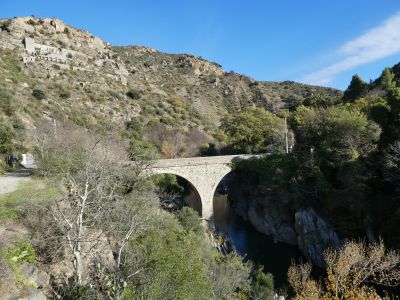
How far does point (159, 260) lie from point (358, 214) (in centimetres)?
1472

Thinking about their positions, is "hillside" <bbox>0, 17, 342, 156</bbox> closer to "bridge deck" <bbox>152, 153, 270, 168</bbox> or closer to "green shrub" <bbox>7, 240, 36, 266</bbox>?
"bridge deck" <bbox>152, 153, 270, 168</bbox>

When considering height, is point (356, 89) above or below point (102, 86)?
below

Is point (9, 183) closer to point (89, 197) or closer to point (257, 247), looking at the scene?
point (89, 197)

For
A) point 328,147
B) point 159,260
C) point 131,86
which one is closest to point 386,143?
point 328,147

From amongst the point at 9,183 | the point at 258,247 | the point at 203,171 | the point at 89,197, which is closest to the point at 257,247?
the point at 258,247

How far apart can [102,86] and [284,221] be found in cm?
3450

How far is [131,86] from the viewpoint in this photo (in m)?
54.6

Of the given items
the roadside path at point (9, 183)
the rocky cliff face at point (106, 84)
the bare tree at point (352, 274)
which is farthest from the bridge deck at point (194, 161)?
the rocky cliff face at point (106, 84)

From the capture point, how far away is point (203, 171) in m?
28.3

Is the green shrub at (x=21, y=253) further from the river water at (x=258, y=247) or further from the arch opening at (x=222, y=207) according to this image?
the arch opening at (x=222, y=207)

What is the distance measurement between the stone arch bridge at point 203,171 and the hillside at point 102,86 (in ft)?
46.2

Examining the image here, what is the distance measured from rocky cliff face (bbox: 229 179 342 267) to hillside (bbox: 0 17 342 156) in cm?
1734

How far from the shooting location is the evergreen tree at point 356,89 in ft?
153

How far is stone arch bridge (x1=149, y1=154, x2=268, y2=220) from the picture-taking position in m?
26.9
